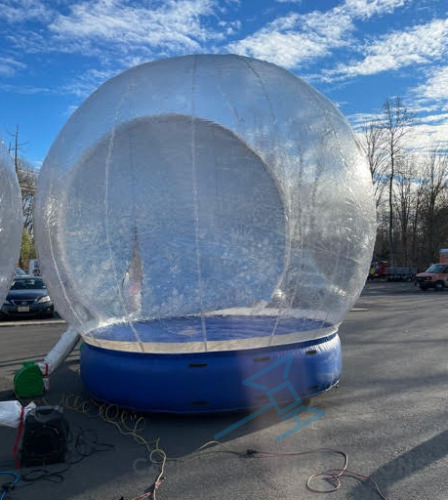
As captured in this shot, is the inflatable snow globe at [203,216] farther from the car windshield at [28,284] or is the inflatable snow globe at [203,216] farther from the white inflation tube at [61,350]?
the car windshield at [28,284]

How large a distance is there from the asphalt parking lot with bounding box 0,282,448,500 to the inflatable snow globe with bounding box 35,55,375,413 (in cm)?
41

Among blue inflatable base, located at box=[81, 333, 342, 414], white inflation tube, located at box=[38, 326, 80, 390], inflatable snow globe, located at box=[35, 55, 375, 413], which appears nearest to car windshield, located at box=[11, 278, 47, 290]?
white inflation tube, located at box=[38, 326, 80, 390]

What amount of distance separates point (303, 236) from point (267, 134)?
1.13 meters

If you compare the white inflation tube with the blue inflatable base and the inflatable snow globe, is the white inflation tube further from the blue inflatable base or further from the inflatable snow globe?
the blue inflatable base

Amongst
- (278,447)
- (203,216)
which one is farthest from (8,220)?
(278,447)

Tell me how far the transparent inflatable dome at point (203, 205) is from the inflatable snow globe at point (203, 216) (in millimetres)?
15

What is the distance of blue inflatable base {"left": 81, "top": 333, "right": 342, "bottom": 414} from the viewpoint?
15.4ft

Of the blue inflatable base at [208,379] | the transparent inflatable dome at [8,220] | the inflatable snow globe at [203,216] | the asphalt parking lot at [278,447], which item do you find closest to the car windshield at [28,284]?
the asphalt parking lot at [278,447]

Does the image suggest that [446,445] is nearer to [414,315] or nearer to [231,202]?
[231,202]

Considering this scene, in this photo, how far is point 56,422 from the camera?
3.91 meters

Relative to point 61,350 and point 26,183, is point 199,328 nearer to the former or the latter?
point 61,350

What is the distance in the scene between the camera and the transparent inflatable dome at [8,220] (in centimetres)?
487

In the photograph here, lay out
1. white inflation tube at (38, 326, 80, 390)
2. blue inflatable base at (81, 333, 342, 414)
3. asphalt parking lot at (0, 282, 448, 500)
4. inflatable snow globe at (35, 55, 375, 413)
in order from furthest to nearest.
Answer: white inflation tube at (38, 326, 80, 390) < inflatable snow globe at (35, 55, 375, 413) < blue inflatable base at (81, 333, 342, 414) < asphalt parking lot at (0, 282, 448, 500)

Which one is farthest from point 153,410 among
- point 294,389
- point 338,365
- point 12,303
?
point 12,303
